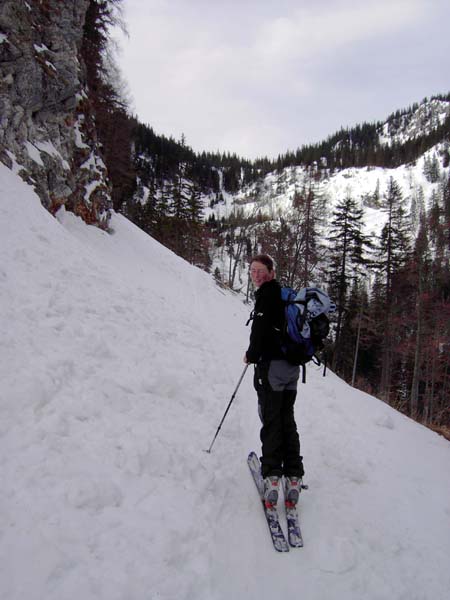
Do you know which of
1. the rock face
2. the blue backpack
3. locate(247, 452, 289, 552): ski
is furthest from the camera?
the rock face

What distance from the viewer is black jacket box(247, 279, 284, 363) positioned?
11.2ft

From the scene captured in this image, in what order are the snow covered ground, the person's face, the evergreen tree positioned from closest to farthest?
the snow covered ground, the person's face, the evergreen tree

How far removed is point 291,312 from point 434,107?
259 meters

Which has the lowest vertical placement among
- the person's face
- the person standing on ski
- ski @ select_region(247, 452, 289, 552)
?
ski @ select_region(247, 452, 289, 552)

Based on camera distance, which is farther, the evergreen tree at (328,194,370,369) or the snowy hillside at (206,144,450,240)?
the snowy hillside at (206,144,450,240)

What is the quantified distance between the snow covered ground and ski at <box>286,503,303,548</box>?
3.3 inches

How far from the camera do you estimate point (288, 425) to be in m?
3.53

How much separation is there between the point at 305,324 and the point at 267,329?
0.41 m

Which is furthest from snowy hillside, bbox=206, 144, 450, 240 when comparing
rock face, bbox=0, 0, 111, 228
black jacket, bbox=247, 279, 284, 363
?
black jacket, bbox=247, 279, 284, 363

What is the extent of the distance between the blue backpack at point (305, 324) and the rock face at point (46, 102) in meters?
10.3

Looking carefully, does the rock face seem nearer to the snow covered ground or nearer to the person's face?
the snow covered ground

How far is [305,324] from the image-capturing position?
3.24 metres

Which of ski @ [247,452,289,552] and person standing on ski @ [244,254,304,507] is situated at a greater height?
person standing on ski @ [244,254,304,507]

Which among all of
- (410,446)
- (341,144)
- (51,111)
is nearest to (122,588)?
(410,446)
